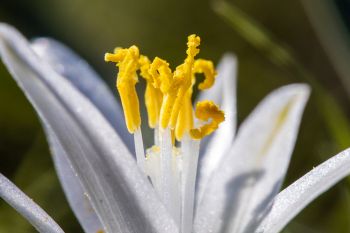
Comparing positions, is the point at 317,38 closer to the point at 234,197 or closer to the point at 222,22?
the point at 222,22

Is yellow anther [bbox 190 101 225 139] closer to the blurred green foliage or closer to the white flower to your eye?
the white flower

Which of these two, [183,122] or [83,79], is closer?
[183,122]

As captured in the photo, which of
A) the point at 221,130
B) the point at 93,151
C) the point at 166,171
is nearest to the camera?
the point at 93,151

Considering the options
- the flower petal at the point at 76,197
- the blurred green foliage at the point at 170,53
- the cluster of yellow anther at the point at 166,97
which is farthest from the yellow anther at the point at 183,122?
the blurred green foliage at the point at 170,53

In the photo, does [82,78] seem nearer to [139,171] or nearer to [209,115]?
[209,115]

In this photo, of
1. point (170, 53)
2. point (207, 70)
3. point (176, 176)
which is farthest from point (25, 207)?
point (170, 53)

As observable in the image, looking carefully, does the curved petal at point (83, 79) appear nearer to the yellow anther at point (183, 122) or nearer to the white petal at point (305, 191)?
the yellow anther at point (183, 122)

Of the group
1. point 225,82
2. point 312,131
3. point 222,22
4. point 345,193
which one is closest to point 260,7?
→ point 222,22
